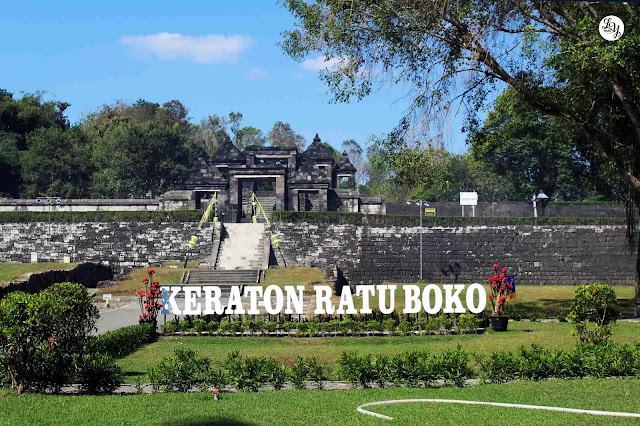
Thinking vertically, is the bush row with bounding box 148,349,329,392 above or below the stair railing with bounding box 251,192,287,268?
below

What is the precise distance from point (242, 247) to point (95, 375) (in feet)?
95.0

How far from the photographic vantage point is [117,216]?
4347cm

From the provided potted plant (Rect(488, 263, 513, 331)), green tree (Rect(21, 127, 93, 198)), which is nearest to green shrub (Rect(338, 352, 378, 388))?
potted plant (Rect(488, 263, 513, 331))

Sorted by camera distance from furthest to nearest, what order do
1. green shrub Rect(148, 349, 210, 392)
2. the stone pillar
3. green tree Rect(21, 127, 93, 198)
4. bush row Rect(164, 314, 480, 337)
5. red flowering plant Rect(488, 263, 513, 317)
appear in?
green tree Rect(21, 127, 93, 198), the stone pillar, red flowering plant Rect(488, 263, 513, 317), bush row Rect(164, 314, 480, 337), green shrub Rect(148, 349, 210, 392)

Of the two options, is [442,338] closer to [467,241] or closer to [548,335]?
[548,335]

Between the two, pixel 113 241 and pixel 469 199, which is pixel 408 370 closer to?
pixel 113 241

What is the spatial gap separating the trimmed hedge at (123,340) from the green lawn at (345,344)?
218mm

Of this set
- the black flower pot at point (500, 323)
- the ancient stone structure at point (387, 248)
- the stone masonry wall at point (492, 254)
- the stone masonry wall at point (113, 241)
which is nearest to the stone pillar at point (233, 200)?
the stone masonry wall at point (113, 241)

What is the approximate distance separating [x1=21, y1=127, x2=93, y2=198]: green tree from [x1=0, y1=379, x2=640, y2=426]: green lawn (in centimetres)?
4830

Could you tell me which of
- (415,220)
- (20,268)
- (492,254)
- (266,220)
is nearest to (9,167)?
(20,268)

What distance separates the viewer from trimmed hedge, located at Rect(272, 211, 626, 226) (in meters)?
41.1

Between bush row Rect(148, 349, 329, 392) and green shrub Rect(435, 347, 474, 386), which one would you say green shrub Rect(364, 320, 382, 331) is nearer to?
bush row Rect(148, 349, 329, 392)

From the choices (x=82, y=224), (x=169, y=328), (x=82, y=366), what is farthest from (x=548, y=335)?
(x=82, y=224)

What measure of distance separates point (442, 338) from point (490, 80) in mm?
6330
